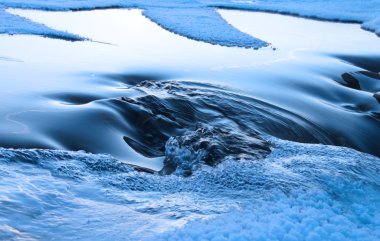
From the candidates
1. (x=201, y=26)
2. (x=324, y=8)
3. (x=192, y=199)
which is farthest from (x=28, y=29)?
(x=324, y=8)

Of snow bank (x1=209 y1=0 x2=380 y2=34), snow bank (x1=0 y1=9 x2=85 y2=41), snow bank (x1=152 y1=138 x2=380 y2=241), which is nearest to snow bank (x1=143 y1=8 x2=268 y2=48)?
snow bank (x1=209 y1=0 x2=380 y2=34)

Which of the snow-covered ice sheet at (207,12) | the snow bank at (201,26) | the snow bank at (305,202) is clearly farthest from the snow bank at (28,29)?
the snow bank at (305,202)

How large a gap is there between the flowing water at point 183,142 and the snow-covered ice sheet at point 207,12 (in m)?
0.61

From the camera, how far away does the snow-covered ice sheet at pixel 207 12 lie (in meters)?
7.98

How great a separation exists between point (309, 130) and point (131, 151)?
1708 millimetres

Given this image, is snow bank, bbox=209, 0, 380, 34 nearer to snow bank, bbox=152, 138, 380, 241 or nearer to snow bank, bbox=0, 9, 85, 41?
snow bank, bbox=0, 9, 85, 41

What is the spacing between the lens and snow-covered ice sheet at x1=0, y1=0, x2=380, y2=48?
798 centimetres

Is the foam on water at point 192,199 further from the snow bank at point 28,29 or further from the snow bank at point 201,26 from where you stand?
the snow bank at point 201,26

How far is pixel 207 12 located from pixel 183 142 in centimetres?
720

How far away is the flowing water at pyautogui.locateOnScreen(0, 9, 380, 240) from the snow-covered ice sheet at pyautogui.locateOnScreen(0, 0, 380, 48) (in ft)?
1.99

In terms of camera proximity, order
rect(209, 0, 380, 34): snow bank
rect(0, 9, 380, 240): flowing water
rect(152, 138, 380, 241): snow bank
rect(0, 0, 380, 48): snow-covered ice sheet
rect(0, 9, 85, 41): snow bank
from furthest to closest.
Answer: rect(209, 0, 380, 34): snow bank, rect(0, 0, 380, 48): snow-covered ice sheet, rect(0, 9, 85, 41): snow bank, rect(0, 9, 380, 240): flowing water, rect(152, 138, 380, 241): snow bank

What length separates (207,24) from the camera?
30.3 ft

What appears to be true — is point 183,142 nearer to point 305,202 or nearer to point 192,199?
point 192,199

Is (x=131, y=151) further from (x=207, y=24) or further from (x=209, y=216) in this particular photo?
(x=207, y=24)
